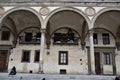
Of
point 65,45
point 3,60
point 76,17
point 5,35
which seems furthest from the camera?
point 5,35

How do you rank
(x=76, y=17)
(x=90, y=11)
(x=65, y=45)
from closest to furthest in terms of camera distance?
(x=90, y=11) < (x=76, y=17) < (x=65, y=45)

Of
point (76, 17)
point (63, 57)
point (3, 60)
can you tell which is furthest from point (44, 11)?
point (3, 60)

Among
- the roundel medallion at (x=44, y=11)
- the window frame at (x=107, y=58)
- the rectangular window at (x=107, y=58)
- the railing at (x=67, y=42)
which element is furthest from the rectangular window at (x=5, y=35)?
the rectangular window at (x=107, y=58)

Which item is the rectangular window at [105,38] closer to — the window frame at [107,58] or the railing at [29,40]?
the window frame at [107,58]

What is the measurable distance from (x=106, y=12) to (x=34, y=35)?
31.4 feet

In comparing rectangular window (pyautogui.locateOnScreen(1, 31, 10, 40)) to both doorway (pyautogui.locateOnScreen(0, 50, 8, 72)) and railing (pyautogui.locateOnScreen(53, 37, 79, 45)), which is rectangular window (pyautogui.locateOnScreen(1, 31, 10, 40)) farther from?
railing (pyautogui.locateOnScreen(53, 37, 79, 45))

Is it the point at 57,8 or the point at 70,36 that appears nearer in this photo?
the point at 57,8

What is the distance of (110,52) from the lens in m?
23.7

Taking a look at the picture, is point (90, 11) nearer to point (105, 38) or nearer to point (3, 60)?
point (105, 38)

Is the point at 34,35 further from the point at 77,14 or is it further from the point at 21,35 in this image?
the point at 77,14

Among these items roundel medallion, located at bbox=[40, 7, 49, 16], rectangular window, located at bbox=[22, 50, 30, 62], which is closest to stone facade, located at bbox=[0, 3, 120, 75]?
rectangular window, located at bbox=[22, 50, 30, 62]

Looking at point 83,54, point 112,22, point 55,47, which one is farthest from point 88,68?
point 112,22

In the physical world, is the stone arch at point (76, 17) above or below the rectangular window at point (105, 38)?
above

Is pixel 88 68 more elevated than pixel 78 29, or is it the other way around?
pixel 78 29
